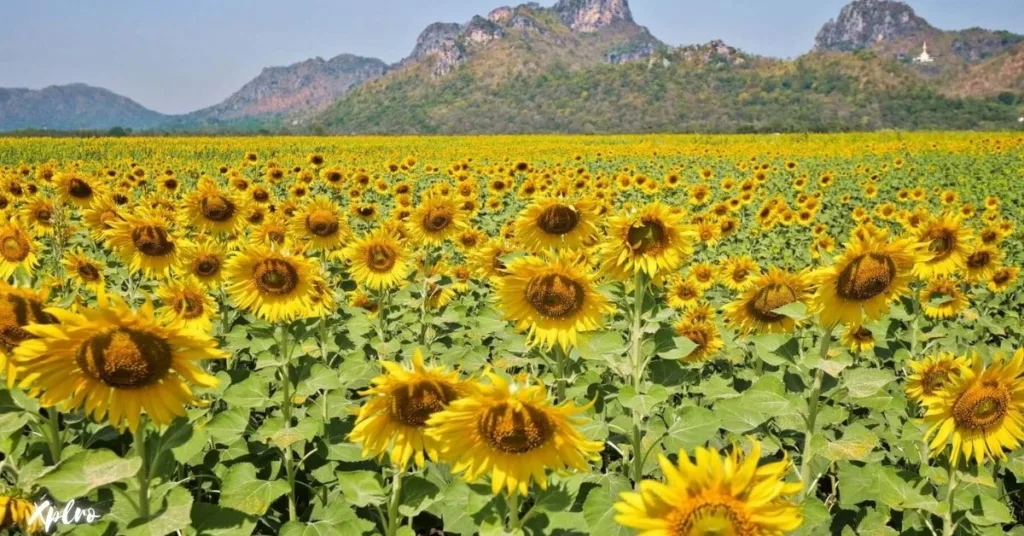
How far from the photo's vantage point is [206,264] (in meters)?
4.46

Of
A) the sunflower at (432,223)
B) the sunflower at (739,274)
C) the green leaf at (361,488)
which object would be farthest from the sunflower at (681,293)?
the green leaf at (361,488)

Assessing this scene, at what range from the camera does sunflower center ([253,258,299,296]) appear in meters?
3.28

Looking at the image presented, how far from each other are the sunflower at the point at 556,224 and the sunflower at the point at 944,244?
2.42m

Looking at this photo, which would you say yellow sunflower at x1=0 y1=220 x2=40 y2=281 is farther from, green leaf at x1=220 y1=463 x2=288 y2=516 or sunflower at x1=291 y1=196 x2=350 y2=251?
green leaf at x1=220 y1=463 x2=288 y2=516

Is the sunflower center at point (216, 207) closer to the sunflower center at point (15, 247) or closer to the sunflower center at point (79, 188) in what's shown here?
the sunflower center at point (15, 247)

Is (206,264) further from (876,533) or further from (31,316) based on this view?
(876,533)

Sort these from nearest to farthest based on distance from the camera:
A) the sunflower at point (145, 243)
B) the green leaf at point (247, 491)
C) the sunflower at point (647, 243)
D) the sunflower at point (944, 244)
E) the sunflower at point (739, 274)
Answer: the green leaf at point (247, 491), the sunflower at point (647, 243), the sunflower at point (145, 243), the sunflower at point (944, 244), the sunflower at point (739, 274)

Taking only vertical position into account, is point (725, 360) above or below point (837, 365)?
below

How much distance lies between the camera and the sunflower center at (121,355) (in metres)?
1.72

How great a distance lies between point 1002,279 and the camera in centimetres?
676

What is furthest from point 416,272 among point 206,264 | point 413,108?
point 413,108

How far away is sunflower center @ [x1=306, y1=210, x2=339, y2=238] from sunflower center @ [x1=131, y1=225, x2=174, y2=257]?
133 cm

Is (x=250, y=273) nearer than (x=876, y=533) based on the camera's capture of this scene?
No

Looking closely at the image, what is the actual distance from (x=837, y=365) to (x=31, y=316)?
111 inches
